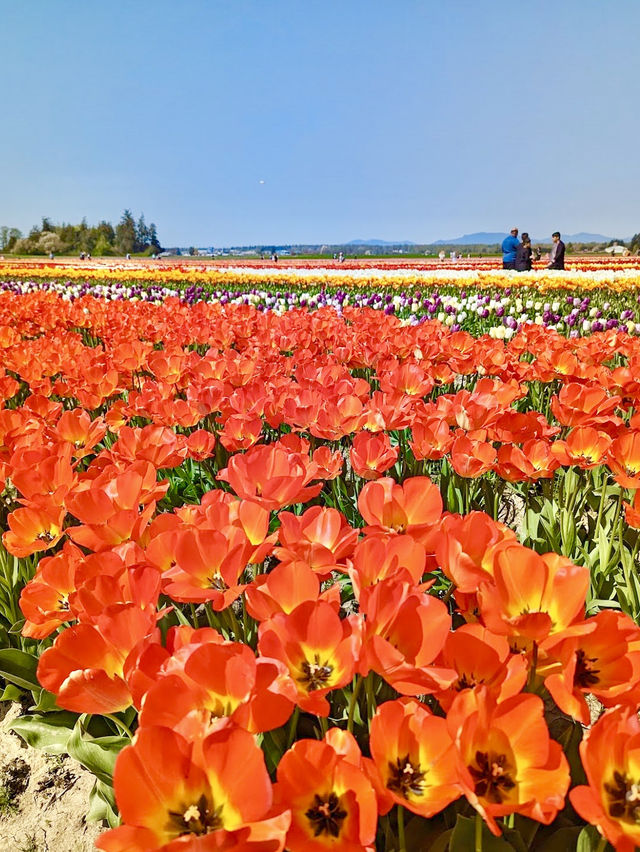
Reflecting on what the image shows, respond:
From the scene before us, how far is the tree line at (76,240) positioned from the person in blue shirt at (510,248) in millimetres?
54496

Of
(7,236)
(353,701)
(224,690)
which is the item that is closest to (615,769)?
(353,701)

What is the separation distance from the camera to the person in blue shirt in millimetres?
17595

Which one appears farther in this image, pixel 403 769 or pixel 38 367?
pixel 38 367

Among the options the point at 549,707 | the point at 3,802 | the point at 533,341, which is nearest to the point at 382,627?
the point at 549,707

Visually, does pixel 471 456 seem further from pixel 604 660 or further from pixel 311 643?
pixel 311 643

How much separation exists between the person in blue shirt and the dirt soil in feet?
58.4

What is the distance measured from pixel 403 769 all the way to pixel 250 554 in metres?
0.49

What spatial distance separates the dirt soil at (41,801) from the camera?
162 cm

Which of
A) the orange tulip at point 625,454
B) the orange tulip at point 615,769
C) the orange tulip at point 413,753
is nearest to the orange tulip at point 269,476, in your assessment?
the orange tulip at point 413,753

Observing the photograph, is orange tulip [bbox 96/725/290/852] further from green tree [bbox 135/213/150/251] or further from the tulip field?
green tree [bbox 135/213/150/251]

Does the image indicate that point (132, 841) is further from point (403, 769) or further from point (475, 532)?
point (475, 532)

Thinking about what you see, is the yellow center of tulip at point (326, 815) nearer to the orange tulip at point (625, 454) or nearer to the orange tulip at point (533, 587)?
the orange tulip at point (533, 587)

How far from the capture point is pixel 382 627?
931 millimetres

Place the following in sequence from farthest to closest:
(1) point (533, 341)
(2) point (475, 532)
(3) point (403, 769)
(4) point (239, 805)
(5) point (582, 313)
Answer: (5) point (582, 313) < (1) point (533, 341) < (2) point (475, 532) < (3) point (403, 769) < (4) point (239, 805)
